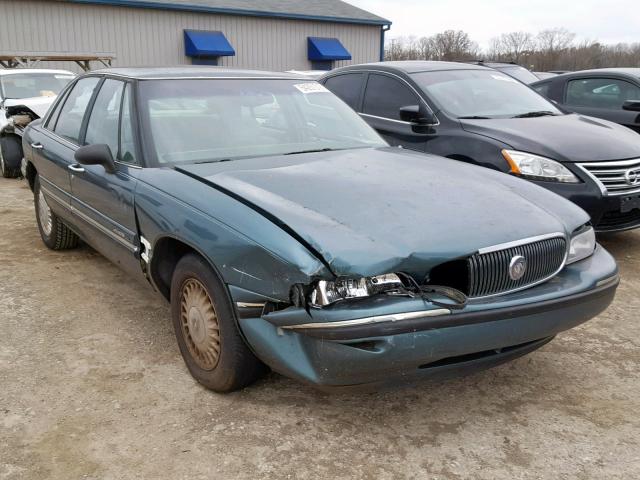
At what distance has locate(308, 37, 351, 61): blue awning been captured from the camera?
953 inches

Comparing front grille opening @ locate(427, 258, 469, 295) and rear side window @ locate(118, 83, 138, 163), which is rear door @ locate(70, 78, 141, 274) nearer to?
rear side window @ locate(118, 83, 138, 163)

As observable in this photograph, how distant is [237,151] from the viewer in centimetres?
352

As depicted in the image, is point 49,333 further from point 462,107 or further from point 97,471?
point 462,107

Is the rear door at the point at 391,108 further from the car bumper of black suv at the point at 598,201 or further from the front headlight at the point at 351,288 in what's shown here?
the front headlight at the point at 351,288

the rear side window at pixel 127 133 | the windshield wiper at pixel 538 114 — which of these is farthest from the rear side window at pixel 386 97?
the rear side window at pixel 127 133

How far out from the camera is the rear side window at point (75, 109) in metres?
4.38

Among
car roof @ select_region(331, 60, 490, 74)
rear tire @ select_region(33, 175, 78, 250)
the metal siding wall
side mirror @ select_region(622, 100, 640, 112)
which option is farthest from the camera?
the metal siding wall

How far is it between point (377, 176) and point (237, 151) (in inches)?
33.8

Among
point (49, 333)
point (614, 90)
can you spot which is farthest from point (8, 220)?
point (614, 90)

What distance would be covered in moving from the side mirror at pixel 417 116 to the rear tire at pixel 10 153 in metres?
6.14

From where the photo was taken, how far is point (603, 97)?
7.68 meters

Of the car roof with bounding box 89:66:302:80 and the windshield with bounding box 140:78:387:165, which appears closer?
the windshield with bounding box 140:78:387:165

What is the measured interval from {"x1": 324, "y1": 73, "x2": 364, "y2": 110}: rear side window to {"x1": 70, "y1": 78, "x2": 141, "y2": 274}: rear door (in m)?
2.89

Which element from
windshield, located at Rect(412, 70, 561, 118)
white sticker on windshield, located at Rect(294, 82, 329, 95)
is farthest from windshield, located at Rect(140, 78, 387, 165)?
windshield, located at Rect(412, 70, 561, 118)
